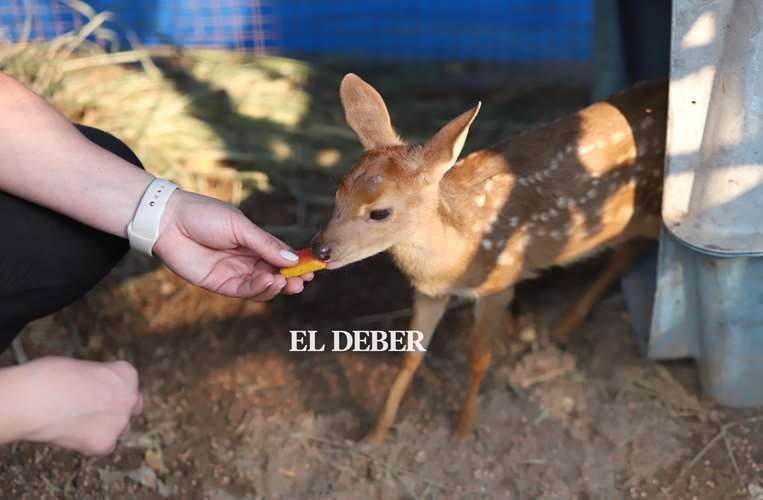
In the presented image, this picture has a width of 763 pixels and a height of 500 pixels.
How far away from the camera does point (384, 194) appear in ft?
7.55

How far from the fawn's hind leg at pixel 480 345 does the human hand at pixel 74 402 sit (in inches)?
49.3

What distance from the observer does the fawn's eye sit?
7.55 ft

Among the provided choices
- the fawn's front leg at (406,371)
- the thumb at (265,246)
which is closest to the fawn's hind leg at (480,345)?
the fawn's front leg at (406,371)

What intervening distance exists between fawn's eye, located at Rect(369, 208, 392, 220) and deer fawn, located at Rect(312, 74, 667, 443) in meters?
0.11

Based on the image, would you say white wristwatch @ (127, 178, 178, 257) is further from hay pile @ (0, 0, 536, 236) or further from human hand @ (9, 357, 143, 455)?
hay pile @ (0, 0, 536, 236)

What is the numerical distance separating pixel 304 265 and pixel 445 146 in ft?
1.44

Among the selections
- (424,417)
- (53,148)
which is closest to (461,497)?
(424,417)

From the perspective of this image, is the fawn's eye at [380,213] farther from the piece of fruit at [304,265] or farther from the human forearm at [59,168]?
the human forearm at [59,168]

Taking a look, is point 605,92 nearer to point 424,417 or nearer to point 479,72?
point 479,72

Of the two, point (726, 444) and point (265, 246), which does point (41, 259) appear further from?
point (726, 444)

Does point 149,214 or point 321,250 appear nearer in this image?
point 149,214

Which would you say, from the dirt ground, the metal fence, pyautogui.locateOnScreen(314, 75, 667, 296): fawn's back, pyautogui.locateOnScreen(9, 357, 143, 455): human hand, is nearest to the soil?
the dirt ground

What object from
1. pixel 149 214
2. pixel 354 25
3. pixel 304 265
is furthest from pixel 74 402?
pixel 354 25

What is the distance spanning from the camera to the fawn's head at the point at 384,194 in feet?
7.45
